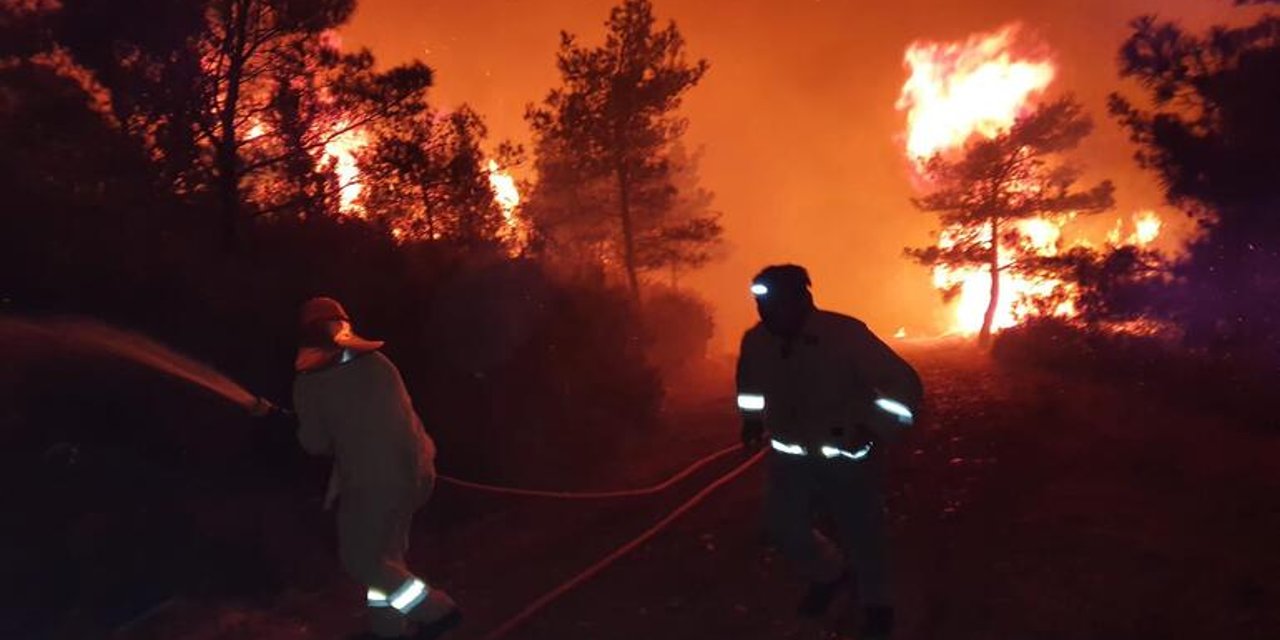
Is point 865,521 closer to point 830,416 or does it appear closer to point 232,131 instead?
point 830,416

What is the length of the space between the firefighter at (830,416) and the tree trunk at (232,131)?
799cm

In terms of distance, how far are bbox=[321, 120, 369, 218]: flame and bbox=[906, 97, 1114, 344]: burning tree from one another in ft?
76.2

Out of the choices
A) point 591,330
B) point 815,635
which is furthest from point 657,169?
point 815,635

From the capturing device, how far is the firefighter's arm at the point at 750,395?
5.09 m

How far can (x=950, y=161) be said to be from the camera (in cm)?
3384

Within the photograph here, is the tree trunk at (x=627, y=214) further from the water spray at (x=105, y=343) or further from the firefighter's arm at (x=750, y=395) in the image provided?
the firefighter's arm at (x=750, y=395)

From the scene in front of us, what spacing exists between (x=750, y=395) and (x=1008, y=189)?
30.2m

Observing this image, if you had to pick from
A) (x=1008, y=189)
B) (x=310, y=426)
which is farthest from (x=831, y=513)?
(x=1008, y=189)

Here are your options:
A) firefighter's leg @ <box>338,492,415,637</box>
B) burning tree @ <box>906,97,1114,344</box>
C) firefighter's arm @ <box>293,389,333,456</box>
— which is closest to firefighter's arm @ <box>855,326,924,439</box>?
firefighter's leg @ <box>338,492,415,637</box>

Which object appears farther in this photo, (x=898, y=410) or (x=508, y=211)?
(x=508, y=211)

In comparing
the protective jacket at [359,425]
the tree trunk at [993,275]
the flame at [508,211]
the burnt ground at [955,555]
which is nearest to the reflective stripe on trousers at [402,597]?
the protective jacket at [359,425]

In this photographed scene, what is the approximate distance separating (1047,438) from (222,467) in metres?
8.46

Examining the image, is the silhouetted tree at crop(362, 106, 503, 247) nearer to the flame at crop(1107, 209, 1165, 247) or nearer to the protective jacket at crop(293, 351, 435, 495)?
the protective jacket at crop(293, 351, 435, 495)

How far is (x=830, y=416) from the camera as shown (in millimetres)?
4730
